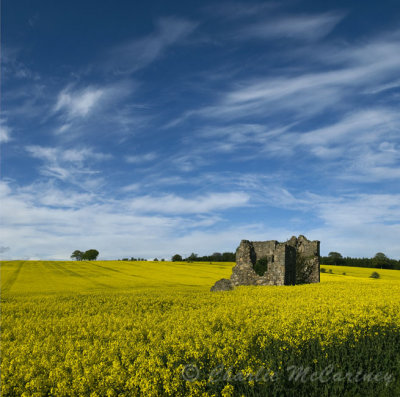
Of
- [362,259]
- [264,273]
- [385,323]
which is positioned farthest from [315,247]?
[362,259]

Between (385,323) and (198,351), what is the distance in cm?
815

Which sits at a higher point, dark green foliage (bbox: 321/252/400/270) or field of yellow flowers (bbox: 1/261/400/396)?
dark green foliage (bbox: 321/252/400/270)

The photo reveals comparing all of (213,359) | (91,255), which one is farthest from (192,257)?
(213,359)

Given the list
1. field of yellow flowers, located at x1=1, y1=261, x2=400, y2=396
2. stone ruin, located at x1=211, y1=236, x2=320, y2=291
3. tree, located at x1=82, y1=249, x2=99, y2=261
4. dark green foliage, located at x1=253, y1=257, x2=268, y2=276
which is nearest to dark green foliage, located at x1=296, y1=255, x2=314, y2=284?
stone ruin, located at x1=211, y1=236, x2=320, y2=291

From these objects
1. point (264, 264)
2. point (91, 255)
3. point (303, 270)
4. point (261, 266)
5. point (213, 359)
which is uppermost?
point (264, 264)

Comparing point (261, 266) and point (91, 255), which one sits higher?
point (261, 266)

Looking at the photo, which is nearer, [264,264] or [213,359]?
[213,359]

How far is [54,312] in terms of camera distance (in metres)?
17.5

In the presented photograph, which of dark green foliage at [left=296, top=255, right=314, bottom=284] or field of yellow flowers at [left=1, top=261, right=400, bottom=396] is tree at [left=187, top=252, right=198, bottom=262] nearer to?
dark green foliage at [left=296, top=255, right=314, bottom=284]

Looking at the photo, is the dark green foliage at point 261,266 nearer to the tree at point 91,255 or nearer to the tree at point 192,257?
the tree at point 192,257

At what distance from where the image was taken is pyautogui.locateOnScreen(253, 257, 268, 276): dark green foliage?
113ft

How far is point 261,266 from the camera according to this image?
34625 mm

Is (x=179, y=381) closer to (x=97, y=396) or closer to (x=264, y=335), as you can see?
(x=97, y=396)

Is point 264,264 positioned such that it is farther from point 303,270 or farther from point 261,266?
point 303,270
